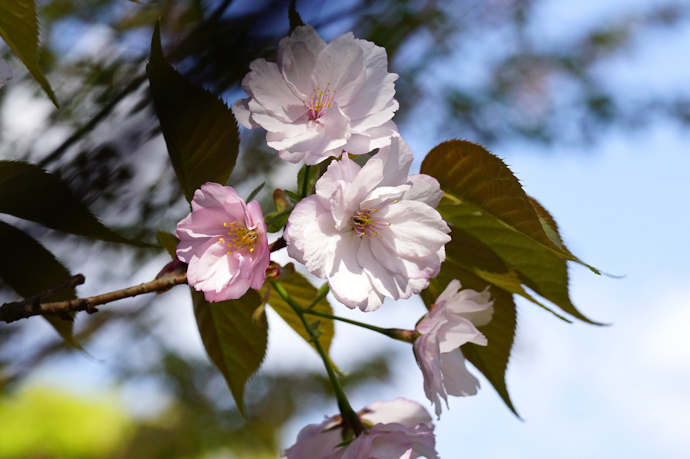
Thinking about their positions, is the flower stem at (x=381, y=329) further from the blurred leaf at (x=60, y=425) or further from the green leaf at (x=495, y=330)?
the blurred leaf at (x=60, y=425)

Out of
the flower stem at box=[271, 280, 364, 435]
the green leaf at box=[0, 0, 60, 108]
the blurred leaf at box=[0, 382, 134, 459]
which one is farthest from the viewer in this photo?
the blurred leaf at box=[0, 382, 134, 459]

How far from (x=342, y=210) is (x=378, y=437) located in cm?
13

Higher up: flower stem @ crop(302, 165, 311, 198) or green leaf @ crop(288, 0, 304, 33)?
green leaf @ crop(288, 0, 304, 33)

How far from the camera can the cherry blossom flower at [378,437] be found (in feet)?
0.99

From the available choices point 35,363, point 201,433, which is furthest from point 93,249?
point 201,433

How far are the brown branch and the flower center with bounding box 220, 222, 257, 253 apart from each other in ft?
0.10

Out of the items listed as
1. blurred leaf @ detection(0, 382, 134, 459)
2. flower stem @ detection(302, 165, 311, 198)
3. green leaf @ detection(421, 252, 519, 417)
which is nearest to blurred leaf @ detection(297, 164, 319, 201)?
flower stem @ detection(302, 165, 311, 198)

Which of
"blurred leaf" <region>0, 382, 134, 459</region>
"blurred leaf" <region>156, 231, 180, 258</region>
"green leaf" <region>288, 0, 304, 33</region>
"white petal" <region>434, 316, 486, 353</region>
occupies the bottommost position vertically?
"white petal" <region>434, 316, 486, 353</region>

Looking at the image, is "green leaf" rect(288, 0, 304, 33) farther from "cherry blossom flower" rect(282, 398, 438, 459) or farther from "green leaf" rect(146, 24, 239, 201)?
"cherry blossom flower" rect(282, 398, 438, 459)

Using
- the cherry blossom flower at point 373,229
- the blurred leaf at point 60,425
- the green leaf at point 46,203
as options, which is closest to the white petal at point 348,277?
the cherry blossom flower at point 373,229

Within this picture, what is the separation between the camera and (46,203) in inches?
10.0

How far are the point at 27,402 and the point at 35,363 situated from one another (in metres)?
2.11

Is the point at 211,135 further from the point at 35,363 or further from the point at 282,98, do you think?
the point at 35,363

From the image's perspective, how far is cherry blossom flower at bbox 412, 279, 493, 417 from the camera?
0.97 ft
